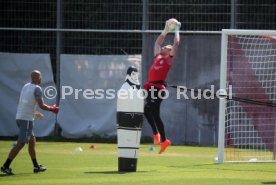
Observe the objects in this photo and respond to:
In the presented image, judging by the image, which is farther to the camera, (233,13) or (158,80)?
(233,13)

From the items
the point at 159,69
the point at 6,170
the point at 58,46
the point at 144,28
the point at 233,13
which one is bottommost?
the point at 6,170

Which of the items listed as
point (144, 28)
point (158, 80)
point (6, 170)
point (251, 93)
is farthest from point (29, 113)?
point (144, 28)

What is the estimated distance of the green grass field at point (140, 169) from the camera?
45.4ft

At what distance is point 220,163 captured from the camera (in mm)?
18000

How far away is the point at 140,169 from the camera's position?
52.9 ft

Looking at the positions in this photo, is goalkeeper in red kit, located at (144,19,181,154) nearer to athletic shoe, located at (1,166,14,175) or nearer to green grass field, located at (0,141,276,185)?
green grass field, located at (0,141,276,185)

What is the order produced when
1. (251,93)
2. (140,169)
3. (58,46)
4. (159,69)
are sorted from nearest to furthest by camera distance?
(140,169)
(159,69)
(251,93)
(58,46)

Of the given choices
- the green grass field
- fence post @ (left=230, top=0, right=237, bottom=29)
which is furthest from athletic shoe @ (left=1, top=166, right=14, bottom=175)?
fence post @ (left=230, top=0, right=237, bottom=29)

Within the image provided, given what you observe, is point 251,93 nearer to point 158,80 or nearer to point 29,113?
point 158,80

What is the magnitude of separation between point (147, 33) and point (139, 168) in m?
8.80

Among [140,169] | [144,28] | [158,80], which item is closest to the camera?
[140,169]

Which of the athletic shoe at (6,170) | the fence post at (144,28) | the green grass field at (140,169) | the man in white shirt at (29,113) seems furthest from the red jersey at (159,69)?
the fence post at (144,28)

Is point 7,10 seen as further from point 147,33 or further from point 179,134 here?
point 179,134

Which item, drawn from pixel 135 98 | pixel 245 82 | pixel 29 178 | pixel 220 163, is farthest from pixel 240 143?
pixel 29 178
